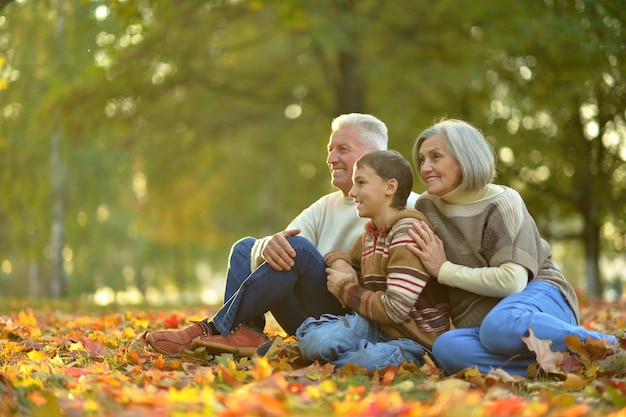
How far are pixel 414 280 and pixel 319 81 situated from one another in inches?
392

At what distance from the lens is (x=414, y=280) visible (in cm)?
357

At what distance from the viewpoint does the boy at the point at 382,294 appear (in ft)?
11.8

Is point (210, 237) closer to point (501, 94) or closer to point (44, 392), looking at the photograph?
point (501, 94)

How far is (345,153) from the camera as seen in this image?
4.45 meters

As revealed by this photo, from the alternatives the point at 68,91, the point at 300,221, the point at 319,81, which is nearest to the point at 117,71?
the point at 68,91

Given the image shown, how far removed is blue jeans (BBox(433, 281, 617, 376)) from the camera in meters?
3.46

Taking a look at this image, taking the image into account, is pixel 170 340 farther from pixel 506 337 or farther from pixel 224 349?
pixel 506 337

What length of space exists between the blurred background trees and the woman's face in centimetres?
448

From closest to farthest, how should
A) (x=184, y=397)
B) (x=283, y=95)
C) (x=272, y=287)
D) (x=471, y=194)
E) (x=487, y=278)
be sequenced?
(x=184, y=397) → (x=487, y=278) → (x=471, y=194) → (x=272, y=287) → (x=283, y=95)

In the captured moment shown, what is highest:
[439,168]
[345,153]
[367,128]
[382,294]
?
[367,128]

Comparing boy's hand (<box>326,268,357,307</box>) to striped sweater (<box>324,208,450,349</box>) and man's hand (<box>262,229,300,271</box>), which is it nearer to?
striped sweater (<box>324,208,450,349</box>)

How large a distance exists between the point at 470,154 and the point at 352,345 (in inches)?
42.2

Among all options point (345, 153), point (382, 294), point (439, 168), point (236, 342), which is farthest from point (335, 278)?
point (345, 153)

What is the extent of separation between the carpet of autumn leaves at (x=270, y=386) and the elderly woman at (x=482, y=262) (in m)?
0.11
